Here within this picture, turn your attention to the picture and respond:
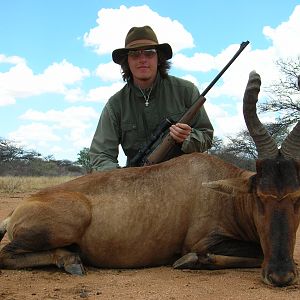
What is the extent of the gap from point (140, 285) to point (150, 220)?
1.03 m

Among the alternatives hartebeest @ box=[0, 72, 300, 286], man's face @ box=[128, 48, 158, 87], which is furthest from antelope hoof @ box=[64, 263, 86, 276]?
man's face @ box=[128, 48, 158, 87]

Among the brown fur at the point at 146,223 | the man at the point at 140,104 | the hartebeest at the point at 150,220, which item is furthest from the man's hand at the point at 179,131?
the brown fur at the point at 146,223

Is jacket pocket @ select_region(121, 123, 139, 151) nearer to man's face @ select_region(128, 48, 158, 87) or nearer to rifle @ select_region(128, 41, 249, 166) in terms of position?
rifle @ select_region(128, 41, 249, 166)

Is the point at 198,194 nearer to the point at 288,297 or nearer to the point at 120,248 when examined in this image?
the point at 120,248

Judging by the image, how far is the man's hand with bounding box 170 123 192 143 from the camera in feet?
22.7

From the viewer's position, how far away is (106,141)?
7.81 m

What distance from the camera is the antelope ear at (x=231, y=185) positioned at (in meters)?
5.26

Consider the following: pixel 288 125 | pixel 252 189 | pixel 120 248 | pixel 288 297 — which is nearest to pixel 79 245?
pixel 120 248

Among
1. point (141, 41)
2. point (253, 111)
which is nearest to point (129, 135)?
point (141, 41)

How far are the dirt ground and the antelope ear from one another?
30.1 inches

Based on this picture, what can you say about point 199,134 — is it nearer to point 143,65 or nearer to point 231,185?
point 143,65

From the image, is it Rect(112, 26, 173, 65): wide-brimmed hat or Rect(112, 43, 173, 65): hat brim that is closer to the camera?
Rect(112, 26, 173, 65): wide-brimmed hat

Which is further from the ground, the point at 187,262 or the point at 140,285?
the point at 187,262

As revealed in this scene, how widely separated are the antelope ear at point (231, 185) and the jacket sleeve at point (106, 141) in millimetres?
2485
